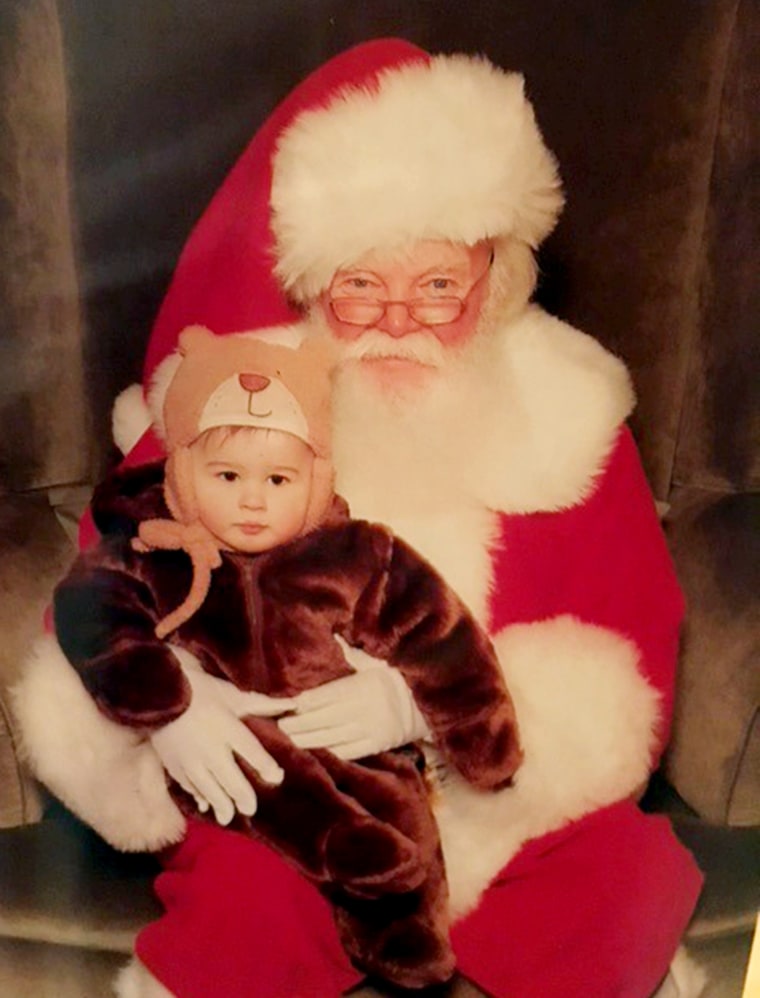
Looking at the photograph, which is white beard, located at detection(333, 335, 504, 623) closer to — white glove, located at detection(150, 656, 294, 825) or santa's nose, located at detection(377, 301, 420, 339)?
santa's nose, located at detection(377, 301, 420, 339)

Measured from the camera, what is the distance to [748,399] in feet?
3.65

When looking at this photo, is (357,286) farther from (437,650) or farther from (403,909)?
(403,909)

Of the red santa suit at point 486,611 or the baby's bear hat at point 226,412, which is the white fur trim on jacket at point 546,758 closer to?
the red santa suit at point 486,611

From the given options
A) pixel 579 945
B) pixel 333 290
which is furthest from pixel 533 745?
pixel 333 290

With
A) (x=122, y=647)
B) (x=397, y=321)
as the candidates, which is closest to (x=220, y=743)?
(x=122, y=647)

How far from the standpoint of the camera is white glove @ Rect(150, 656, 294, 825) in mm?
912

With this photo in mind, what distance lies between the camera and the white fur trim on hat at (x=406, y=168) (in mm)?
926

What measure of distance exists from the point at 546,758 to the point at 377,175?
0.44 m

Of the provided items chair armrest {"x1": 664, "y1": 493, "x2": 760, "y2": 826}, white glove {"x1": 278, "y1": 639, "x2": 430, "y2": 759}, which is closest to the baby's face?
white glove {"x1": 278, "y1": 639, "x2": 430, "y2": 759}

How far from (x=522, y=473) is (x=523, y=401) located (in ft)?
0.19

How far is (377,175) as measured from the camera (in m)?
0.93

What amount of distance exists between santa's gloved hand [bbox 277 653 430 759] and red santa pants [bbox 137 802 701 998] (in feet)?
0.32

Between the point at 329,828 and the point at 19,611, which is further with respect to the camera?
the point at 19,611

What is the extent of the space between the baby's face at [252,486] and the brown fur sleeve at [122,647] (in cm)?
7
